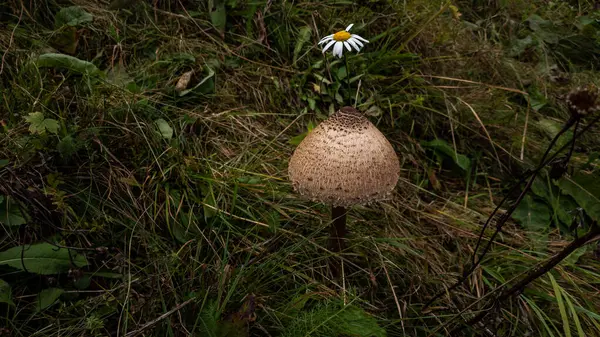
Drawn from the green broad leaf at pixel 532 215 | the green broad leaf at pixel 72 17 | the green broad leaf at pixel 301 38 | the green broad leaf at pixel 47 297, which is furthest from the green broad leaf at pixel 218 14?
the green broad leaf at pixel 532 215

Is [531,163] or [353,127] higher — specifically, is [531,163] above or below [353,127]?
below

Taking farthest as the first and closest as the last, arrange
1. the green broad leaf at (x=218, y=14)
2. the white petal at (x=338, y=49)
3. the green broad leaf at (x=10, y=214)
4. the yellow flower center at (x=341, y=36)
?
the green broad leaf at (x=218, y=14)
the yellow flower center at (x=341, y=36)
the white petal at (x=338, y=49)
the green broad leaf at (x=10, y=214)

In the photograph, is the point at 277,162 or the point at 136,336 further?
the point at 277,162

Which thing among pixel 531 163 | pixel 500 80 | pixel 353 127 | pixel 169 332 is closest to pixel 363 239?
pixel 353 127

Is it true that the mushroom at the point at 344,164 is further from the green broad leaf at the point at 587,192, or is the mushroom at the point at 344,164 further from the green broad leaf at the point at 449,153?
the green broad leaf at the point at 587,192

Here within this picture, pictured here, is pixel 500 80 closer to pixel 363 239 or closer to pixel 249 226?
pixel 363 239

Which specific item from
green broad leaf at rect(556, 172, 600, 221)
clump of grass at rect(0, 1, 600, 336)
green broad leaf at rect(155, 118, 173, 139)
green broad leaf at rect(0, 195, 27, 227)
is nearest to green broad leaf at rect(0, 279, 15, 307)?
clump of grass at rect(0, 1, 600, 336)

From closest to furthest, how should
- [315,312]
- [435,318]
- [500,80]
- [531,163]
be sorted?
[315,312] < [435,318] < [531,163] < [500,80]
